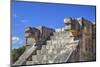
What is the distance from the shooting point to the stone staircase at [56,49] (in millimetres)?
2744

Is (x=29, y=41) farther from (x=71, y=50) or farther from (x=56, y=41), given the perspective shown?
(x=71, y=50)

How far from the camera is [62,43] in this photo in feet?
9.32

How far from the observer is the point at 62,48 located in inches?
112

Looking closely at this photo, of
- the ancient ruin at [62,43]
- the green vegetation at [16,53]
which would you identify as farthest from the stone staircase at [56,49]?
the green vegetation at [16,53]

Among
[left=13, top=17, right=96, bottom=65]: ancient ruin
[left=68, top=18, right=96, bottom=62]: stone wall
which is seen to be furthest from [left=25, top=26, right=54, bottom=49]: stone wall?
[left=68, top=18, right=96, bottom=62]: stone wall

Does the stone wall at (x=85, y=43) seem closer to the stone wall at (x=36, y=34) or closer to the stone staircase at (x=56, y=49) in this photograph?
the stone staircase at (x=56, y=49)

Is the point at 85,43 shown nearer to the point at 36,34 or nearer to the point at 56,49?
the point at 56,49

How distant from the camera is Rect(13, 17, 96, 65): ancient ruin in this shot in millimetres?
2707

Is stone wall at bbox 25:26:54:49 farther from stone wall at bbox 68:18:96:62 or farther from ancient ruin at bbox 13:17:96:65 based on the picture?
stone wall at bbox 68:18:96:62

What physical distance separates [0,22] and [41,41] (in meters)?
0.56

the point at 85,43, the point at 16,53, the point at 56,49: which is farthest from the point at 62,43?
the point at 16,53

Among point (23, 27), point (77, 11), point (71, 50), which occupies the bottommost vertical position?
point (71, 50)

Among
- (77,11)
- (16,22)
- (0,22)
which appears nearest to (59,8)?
(77,11)

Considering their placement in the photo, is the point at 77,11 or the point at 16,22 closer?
the point at 16,22
